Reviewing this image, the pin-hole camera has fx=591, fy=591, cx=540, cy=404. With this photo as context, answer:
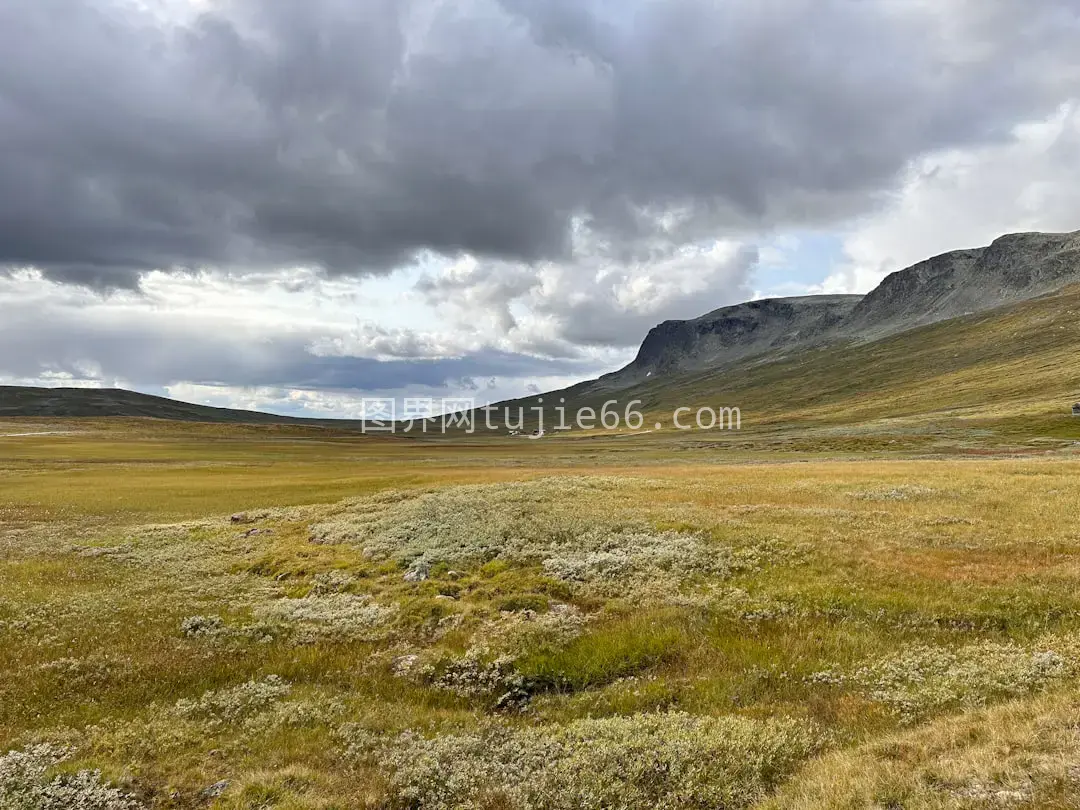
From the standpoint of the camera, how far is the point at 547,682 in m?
15.6

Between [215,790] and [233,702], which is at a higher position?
[215,790]

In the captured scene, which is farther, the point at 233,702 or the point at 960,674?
the point at 233,702

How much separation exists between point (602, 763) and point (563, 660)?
528cm

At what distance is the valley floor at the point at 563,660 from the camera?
10.7m

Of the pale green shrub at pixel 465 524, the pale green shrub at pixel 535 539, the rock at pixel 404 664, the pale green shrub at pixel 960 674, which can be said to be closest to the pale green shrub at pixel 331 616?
the rock at pixel 404 664

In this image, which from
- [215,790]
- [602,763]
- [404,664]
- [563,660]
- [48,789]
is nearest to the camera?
[48,789]

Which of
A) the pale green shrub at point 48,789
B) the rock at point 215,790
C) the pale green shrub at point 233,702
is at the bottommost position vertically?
the pale green shrub at point 233,702

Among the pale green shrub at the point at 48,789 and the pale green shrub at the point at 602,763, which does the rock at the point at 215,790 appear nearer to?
the pale green shrub at the point at 48,789

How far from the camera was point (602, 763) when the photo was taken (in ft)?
36.6

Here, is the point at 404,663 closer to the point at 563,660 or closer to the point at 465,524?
the point at 563,660

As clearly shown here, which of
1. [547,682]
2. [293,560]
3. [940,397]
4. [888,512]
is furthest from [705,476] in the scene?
[940,397]

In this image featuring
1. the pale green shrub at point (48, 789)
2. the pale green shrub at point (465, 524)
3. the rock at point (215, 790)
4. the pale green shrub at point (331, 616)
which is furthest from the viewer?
the pale green shrub at point (465, 524)

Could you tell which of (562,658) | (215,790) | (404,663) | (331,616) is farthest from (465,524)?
(215,790)

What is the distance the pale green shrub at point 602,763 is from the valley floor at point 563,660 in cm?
5
